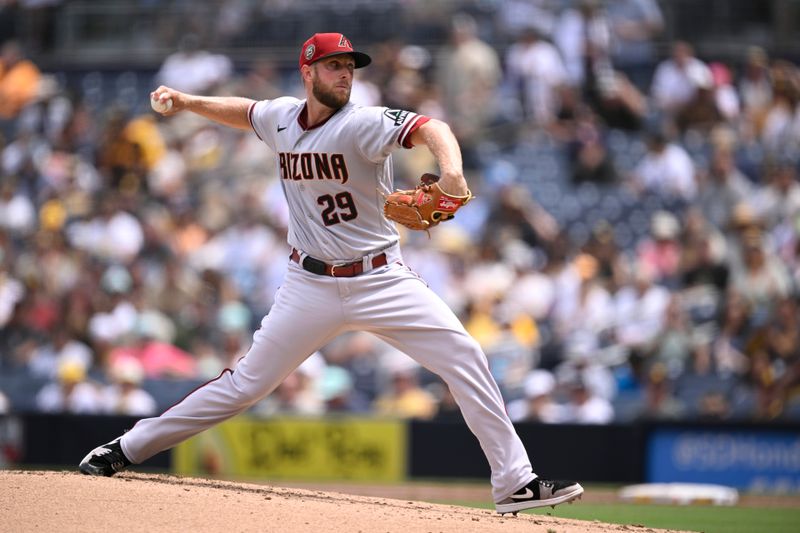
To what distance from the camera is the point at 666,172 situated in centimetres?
1348

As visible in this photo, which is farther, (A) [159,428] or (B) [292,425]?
(B) [292,425]

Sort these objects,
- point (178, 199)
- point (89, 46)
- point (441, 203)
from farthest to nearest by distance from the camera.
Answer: point (89, 46)
point (178, 199)
point (441, 203)

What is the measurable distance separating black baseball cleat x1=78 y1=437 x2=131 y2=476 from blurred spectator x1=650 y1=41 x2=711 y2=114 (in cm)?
931

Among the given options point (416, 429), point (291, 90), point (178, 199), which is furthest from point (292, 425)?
point (291, 90)

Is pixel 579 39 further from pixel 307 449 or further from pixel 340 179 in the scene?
pixel 340 179

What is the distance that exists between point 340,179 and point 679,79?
8962 mm

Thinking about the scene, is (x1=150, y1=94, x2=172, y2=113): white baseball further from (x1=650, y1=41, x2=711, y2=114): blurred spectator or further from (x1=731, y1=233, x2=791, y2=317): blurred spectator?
(x1=650, y1=41, x2=711, y2=114): blurred spectator

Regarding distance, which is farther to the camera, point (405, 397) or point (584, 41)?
point (584, 41)

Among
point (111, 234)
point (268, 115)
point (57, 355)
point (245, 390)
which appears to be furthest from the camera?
point (111, 234)

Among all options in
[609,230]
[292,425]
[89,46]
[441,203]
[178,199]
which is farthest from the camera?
[89,46]

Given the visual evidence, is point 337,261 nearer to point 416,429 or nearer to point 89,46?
point 416,429

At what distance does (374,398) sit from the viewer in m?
12.3

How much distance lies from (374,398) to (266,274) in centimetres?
191

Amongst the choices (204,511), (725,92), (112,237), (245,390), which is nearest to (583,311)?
(725,92)
